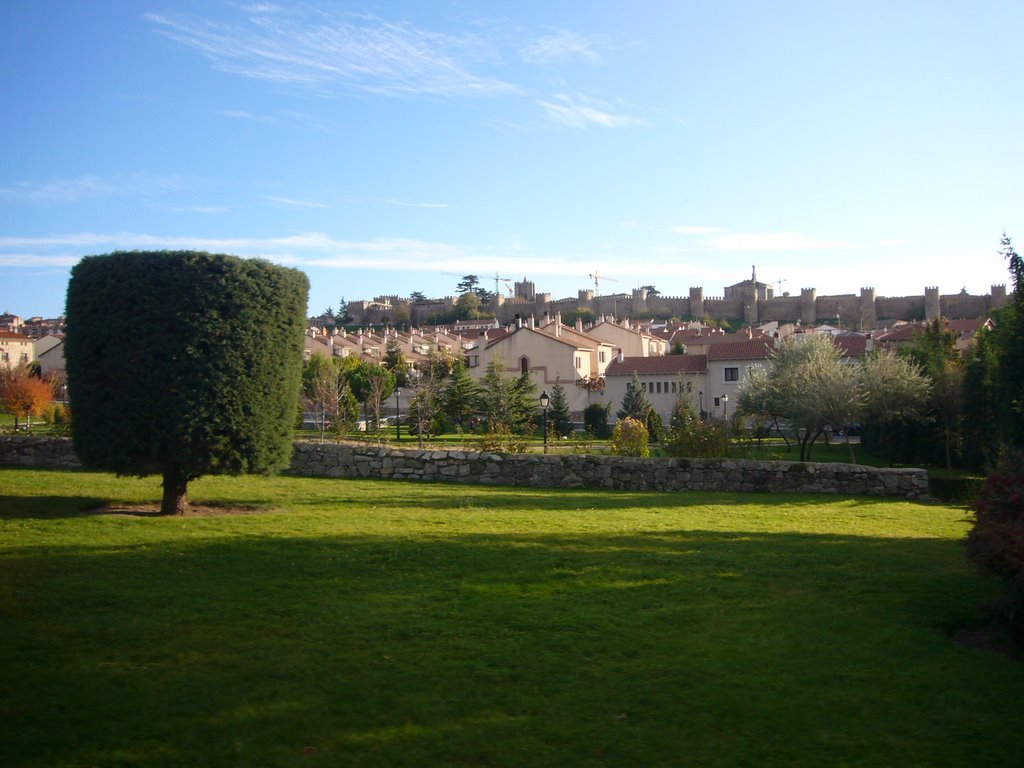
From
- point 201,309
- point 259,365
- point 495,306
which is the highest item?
point 495,306

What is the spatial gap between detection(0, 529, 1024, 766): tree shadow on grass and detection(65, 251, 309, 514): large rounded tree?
2.68m

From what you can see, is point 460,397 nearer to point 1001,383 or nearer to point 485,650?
point 1001,383

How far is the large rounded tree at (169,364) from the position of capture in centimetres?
1162

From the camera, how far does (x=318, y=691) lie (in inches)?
213

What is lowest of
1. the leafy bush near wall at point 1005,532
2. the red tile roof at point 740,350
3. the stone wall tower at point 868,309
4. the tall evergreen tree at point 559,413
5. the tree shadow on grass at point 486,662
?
the tree shadow on grass at point 486,662

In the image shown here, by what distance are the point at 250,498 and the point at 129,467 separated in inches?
108

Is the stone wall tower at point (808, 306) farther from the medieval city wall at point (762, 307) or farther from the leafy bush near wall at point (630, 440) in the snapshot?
the leafy bush near wall at point (630, 440)

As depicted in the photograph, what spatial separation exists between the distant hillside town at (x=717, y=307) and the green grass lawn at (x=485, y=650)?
103m

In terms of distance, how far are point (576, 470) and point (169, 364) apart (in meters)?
9.88

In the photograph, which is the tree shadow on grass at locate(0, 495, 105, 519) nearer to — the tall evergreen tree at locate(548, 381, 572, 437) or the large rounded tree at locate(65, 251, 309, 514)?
the large rounded tree at locate(65, 251, 309, 514)

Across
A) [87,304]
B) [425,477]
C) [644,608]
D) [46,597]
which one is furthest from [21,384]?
[644,608]

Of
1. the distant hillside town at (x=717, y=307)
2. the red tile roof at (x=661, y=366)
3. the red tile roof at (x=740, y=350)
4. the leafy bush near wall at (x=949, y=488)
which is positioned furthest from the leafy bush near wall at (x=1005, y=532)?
the distant hillside town at (x=717, y=307)

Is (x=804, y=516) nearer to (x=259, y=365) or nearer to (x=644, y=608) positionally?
(x=644, y=608)

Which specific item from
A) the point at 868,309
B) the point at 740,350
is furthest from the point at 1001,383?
the point at 868,309
